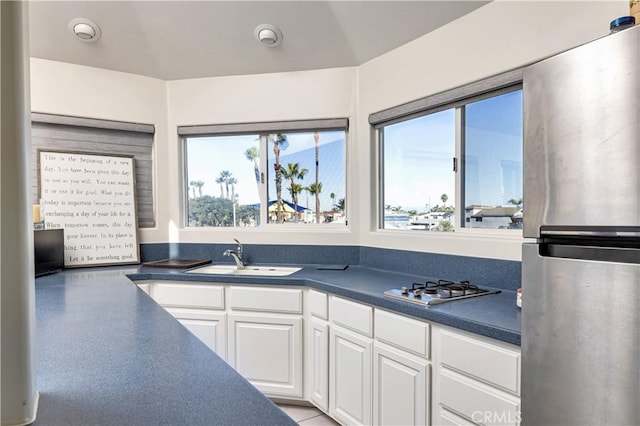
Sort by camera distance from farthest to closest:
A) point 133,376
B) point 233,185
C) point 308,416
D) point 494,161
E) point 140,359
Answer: point 233,185, point 308,416, point 494,161, point 140,359, point 133,376

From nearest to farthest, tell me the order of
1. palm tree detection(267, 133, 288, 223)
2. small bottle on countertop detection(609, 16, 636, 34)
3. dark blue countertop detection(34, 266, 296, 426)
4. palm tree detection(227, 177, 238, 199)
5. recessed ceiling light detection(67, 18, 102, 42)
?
dark blue countertop detection(34, 266, 296, 426), small bottle on countertop detection(609, 16, 636, 34), recessed ceiling light detection(67, 18, 102, 42), palm tree detection(267, 133, 288, 223), palm tree detection(227, 177, 238, 199)

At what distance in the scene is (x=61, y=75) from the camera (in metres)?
2.97

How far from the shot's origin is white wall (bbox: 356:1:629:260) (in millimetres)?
1818

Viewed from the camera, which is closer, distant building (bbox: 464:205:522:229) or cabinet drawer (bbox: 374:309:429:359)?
cabinet drawer (bbox: 374:309:429:359)

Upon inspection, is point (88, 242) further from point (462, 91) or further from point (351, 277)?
point (462, 91)

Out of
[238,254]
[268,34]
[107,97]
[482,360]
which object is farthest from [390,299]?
[107,97]

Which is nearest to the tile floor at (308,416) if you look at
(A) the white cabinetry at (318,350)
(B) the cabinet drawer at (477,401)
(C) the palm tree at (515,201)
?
(A) the white cabinetry at (318,350)

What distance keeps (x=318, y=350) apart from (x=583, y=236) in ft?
5.67

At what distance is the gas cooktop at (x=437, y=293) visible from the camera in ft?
5.90

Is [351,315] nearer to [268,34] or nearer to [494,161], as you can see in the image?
[494,161]

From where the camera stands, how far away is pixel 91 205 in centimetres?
306

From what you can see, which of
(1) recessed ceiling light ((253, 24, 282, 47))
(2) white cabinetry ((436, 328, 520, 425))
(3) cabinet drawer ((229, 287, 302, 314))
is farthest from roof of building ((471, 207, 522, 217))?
(1) recessed ceiling light ((253, 24, 282, 47))

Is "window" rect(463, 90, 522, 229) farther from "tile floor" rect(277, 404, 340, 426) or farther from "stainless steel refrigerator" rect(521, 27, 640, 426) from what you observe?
"tile floor" rect(277, 404, 340, 426)

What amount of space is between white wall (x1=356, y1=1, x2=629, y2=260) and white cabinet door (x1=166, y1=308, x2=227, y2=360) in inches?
46.7
